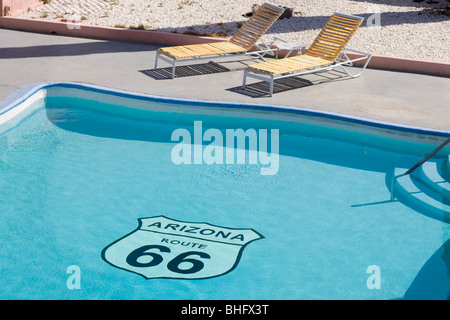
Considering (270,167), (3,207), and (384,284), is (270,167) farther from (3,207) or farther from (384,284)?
(3,207)

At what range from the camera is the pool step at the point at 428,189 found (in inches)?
294

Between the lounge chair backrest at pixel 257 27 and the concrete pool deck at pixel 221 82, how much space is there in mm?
477

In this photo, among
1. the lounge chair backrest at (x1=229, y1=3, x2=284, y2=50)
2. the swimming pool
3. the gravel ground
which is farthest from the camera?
the gravel ground

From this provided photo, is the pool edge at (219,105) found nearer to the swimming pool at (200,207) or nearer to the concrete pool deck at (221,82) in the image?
the swimming pool at (200,207)

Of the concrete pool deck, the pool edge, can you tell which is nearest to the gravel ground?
the concrete pool deck

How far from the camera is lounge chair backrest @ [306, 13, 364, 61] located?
11.3 m

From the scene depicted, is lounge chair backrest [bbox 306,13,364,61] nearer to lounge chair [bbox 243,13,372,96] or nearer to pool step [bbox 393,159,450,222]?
lounge chair [bbox 243,13,372,96]

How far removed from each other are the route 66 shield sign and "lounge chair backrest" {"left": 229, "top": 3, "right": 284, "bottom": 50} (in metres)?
5.69

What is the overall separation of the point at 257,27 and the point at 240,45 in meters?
0.48

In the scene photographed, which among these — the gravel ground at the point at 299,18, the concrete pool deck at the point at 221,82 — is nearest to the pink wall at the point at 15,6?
the gravel ground at the point at 299,18

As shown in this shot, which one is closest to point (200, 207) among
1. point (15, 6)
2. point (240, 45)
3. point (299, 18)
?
point (240, 45)

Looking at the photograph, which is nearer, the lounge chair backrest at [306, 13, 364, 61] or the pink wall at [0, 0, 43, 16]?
the lounge chair backrest at [306, 13, 364, 61]

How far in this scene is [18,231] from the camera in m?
6.84

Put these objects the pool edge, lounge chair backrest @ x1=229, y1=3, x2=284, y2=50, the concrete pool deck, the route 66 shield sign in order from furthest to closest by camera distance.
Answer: lounge chair backrest @ x1=229, y1=3, x2=284, y2=50 < the concrete pool deck < the pool edge < the route 66 shield sign
